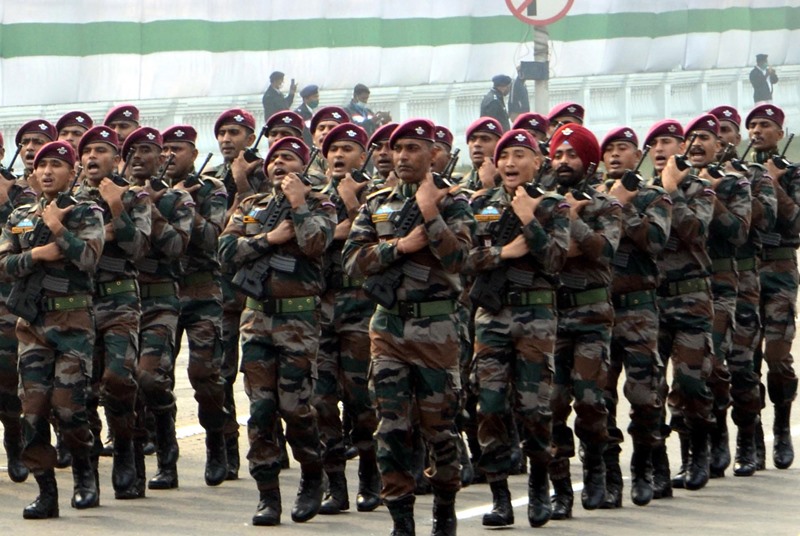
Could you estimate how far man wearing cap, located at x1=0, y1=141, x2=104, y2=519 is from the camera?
1345cm

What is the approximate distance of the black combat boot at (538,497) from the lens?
1305 centimetres

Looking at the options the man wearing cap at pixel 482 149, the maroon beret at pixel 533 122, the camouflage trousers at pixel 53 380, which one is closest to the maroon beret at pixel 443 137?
the man wearing cap at pixel 482 149

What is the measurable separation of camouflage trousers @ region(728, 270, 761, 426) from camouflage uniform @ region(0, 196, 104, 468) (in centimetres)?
428

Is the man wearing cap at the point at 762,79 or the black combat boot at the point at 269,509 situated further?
the man wearing cap at the point at 762,79

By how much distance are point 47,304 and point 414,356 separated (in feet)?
7.99

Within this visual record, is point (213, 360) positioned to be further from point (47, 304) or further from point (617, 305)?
point (617, 305)

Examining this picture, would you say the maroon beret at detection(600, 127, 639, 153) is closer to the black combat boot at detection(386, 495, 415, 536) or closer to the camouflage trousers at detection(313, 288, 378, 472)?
the camouflage trousers at detection(313, 288, 378, 472)

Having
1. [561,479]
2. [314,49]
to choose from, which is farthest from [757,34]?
[561,479]

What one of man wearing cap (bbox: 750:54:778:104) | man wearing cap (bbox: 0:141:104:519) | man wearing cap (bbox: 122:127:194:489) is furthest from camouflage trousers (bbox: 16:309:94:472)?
man wearing cap (bbox: 750:54:778:104)

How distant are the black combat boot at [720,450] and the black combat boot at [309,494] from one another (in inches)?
114

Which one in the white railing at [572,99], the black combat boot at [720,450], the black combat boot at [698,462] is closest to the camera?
the black combat boot at [698,462]

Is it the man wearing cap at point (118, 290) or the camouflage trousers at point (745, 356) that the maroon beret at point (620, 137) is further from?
the man wearing cap at point (118, 290)

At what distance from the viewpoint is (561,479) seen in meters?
13.4

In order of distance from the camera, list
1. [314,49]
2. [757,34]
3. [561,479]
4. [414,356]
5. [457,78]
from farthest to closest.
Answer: [757,34] → [457,78] → [314,49] → [561,479] → [414,356]
